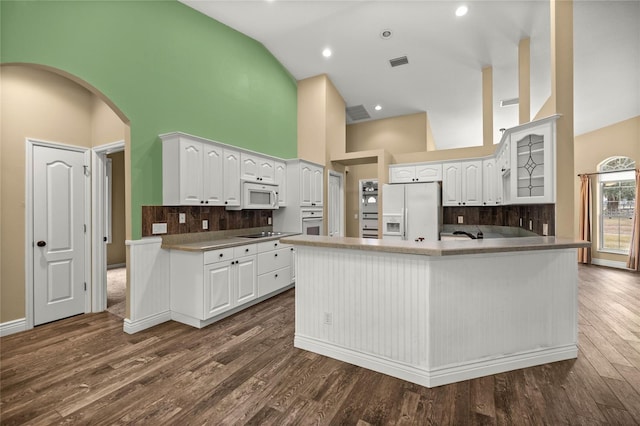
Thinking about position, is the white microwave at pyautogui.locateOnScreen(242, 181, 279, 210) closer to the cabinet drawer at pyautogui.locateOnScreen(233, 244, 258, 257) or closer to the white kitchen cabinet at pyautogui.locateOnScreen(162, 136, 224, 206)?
the white kitchen cabinet at pyautogui.locateOnScreen(162, 136, 224, 206)

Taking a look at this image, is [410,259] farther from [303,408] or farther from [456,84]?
[456,84]

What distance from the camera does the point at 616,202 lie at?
6.21 m

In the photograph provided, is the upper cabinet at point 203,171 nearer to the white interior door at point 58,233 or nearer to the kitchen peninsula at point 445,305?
the white interior door at point 58,233

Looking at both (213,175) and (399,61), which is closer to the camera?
(213,175)

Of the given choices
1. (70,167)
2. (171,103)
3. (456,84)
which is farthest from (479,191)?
(70,167)

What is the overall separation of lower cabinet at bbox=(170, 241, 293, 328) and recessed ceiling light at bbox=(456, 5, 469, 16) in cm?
427

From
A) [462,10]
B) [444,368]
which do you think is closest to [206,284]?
[444,368]

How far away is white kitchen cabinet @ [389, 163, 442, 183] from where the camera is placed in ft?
18.2

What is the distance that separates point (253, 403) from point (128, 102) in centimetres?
323

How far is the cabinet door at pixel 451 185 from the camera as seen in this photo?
17.7ft

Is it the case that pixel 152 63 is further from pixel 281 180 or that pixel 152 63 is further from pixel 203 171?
pixel 281 180

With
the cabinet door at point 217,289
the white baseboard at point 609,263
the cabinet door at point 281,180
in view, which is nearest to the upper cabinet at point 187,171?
the cabinet door at point 217,289

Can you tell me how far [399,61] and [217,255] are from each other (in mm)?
4672

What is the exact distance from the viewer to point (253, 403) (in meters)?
1.89
